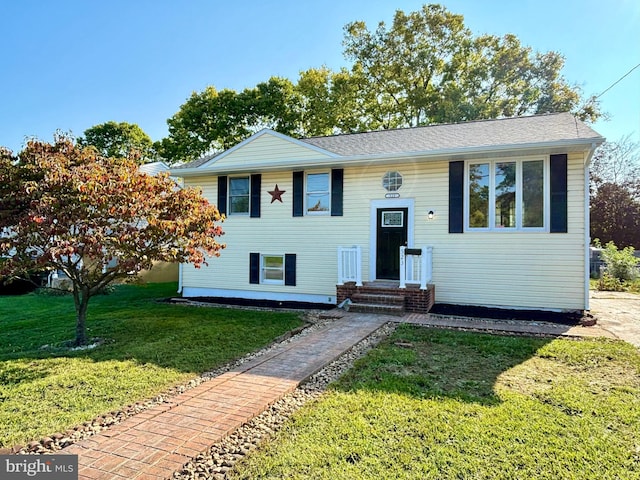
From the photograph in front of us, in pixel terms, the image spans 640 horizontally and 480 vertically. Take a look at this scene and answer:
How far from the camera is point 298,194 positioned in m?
10.1

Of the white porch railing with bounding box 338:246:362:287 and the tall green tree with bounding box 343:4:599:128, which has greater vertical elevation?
the tall green tree with bounding box 343:4:599:128

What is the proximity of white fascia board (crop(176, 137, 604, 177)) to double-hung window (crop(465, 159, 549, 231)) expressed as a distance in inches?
11.7

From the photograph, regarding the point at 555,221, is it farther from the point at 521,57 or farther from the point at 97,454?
the point at 521,57

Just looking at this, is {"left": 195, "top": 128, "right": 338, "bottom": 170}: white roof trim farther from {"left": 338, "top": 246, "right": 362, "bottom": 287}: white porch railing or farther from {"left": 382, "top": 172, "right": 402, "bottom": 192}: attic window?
{"left": 338, "top": 246, "right": 362, "bottom": 287}: white porch railing

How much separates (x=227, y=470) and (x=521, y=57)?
26450 mm

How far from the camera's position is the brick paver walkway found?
A: 102 inches

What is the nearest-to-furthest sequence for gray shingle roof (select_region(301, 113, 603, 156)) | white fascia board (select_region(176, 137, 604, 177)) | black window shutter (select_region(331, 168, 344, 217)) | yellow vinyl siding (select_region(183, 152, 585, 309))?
white fascia board (select_region(176, 137, 604, 177)) → yellow vinyl siding (select_region(183, 152, 585, 309)) → gray shingle roof (select_region(301, 113, 603, 156)) → black window shutter (select_region(331, 168, 344, 217))

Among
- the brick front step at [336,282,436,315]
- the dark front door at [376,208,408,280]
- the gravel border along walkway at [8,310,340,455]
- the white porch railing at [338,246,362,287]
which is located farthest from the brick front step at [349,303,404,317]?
the gravel border along walkway at [8,310,340,455]

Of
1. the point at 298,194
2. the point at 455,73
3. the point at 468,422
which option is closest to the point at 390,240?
the point at 298,194

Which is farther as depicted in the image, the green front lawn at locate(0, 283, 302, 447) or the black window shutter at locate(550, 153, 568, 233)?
the black window shutter at locate(550, 153, 568, 233)

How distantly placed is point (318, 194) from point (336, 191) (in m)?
0.53

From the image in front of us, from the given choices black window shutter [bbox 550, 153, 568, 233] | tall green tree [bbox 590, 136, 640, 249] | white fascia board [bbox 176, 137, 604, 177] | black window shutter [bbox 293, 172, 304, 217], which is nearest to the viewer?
white fascia board [bbox 176, 137, 604, 177]

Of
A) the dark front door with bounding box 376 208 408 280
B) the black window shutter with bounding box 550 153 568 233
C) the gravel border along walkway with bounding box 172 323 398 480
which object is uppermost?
the black window shutter with bounding box 550 153 568 233

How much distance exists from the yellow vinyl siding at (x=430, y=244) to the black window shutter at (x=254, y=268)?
0.49 feet
